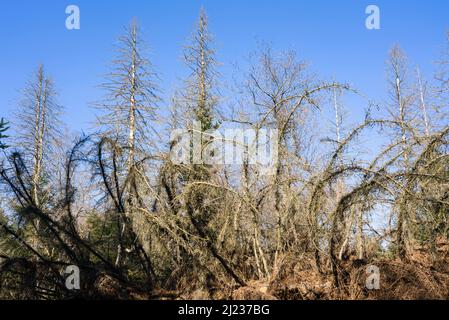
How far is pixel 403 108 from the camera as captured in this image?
22.7 m

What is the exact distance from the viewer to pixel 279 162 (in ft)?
29.4

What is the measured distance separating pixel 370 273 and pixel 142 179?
15.8 ft

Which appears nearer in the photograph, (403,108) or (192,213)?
(192,213)

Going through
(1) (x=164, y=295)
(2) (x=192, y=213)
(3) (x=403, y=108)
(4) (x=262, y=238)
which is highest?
(3) (x=403, y=108)

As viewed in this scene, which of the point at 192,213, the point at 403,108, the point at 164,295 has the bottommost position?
the point at 164,295
